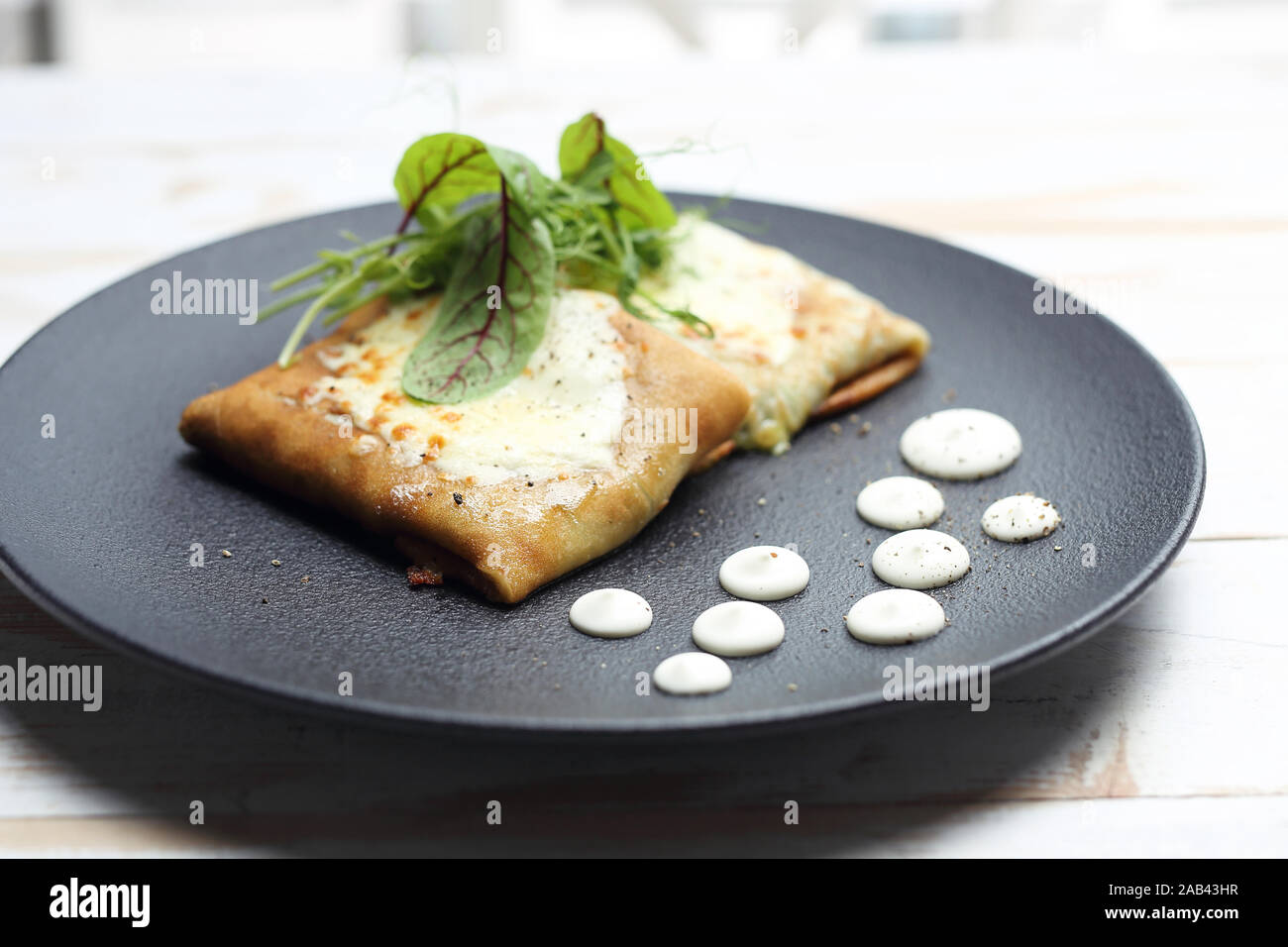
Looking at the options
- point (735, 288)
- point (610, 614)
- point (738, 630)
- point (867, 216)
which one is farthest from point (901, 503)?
point (867, 216)

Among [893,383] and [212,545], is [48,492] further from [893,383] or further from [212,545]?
[893,383]

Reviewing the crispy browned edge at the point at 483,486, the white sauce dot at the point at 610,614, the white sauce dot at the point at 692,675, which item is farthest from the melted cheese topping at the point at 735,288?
the white sauce dot at the point at 692,675

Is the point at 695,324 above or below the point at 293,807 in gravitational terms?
above

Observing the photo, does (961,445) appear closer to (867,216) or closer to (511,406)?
(511,406)

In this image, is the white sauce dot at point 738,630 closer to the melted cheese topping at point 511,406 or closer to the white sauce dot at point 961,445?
the melted cheese topping at point 511,406

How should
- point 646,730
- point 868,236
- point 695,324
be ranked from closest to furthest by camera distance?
point 646,730 → point 695,324 → point 868,236

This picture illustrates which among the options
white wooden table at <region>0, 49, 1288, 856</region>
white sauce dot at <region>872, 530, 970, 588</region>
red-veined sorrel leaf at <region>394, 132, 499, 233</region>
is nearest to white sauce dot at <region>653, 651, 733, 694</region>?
white wooden table at <region>0, 49, 1288, 856</region>

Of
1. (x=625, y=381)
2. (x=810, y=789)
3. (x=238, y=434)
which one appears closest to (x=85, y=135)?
(x=238, y=434)
